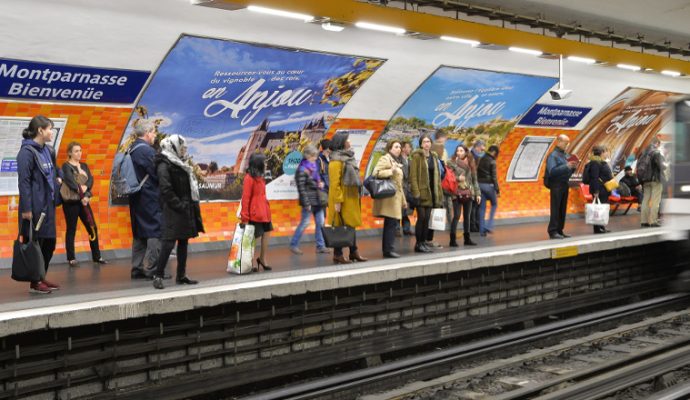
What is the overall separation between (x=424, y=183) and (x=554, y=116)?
29.1ft

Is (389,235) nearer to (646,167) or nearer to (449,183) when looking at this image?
(449,183)

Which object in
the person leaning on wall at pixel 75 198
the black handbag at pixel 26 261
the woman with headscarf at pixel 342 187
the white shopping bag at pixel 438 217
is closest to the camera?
the black handbag at pixel 26 261

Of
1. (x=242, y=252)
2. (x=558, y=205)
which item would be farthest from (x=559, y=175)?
(x=242, y=252)

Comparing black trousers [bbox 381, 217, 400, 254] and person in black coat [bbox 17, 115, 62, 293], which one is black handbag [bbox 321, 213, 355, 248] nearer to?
black trousers [bbox 381, 217, 400, 254]

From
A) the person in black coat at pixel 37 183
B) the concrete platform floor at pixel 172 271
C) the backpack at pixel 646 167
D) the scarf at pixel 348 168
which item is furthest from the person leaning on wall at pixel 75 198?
the backpack at pixel 646 167

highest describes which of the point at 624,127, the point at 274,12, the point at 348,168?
the point at 274,12

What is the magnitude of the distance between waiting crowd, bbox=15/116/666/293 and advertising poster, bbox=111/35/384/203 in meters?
1.33

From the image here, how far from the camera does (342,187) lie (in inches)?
406

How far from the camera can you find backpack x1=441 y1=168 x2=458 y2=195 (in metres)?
12.7

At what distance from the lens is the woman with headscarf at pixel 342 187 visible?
1019 cm

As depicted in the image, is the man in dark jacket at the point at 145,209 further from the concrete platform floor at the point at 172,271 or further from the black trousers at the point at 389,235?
the black trousers at the point at 389,235

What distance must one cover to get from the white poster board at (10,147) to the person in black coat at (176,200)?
2.78 m

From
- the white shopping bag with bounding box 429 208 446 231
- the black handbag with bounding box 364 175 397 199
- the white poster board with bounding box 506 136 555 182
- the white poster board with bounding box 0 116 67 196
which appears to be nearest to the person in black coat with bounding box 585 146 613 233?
the white poster board with bounding box 506 136 555 182

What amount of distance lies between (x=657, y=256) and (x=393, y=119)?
19.2 feet
